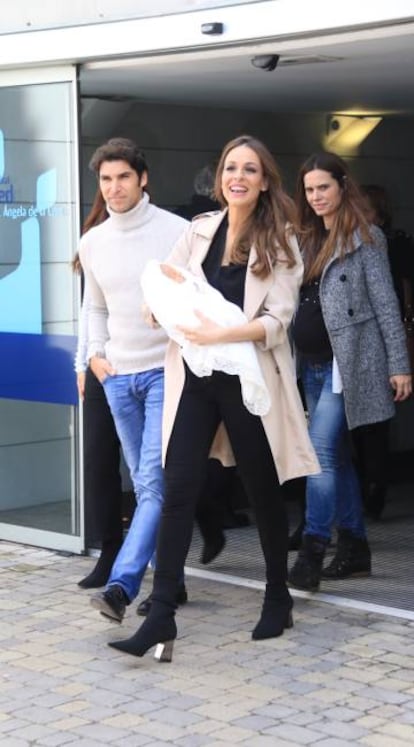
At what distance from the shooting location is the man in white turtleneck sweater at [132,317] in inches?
240

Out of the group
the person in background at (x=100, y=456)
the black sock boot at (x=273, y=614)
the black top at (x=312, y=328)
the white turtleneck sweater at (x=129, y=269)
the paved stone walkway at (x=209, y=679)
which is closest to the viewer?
the paved stone walkway at (x=209, y=679)

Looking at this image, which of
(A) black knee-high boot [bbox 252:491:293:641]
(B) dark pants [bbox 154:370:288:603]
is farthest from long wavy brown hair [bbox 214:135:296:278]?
(A) black knee-high boot [bbox 252:491:293:641]

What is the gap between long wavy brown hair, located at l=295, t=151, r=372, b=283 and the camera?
6523 millimetres

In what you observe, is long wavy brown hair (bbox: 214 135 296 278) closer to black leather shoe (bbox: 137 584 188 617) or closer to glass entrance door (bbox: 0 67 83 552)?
black leather shoe (bbox: 137 584 188 617)

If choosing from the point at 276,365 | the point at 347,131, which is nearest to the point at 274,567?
the point at 276,365

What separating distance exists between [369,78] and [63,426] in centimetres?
241

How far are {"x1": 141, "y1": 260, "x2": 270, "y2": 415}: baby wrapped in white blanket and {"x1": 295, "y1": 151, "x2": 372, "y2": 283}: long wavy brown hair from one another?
934 mm

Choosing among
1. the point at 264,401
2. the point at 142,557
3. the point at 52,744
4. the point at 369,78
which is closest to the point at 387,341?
the point at 264,401

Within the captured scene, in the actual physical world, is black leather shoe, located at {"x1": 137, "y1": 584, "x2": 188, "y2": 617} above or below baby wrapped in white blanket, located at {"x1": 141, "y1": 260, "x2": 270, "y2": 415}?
below

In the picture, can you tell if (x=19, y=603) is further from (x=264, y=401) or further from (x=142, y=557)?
(x=264, y=401)

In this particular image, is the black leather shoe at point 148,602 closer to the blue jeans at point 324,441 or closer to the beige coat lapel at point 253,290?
the blue jeans at point 324,441

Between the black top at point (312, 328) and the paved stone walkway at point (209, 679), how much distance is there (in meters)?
1.09

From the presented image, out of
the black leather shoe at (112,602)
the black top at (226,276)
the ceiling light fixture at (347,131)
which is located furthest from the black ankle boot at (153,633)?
the ceiling light fixture at (347,131)

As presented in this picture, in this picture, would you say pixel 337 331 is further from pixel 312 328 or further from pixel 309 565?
pixel 309 565
